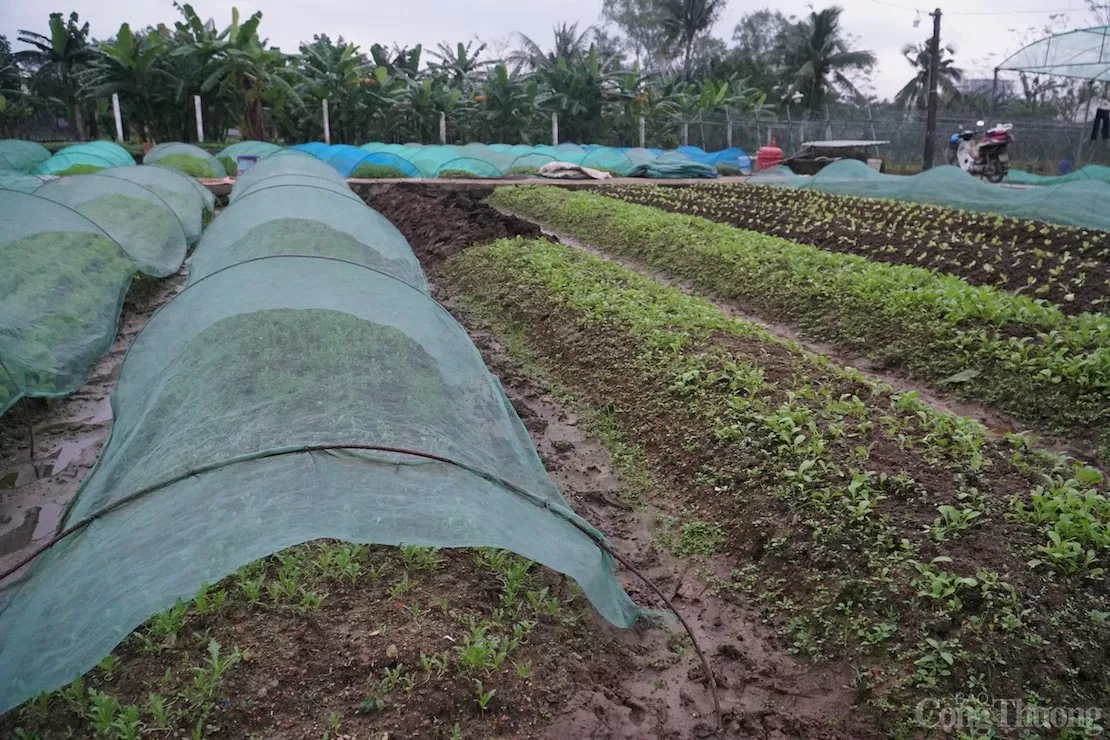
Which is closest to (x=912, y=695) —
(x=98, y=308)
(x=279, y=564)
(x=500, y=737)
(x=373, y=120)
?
(x=500, y=737)

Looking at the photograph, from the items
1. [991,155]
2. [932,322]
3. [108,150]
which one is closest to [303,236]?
[932,322]

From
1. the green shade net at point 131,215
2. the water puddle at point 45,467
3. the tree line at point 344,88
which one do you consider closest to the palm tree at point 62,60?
the tree line at point 344,88

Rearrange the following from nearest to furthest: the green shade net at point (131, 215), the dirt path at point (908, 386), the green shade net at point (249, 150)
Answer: the dirt path at point (908, 386)
the green shade net at point (131, 215)
the green shade net at point (249, 150)

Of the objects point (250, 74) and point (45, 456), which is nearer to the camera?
point (45, 456)

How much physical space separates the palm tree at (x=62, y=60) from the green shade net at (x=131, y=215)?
21010mm

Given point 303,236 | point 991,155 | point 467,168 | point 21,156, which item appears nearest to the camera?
point 303,236

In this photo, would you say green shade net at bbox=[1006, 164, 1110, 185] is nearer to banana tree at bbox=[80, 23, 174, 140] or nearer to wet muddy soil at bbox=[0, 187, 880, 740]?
wet muddy soil at bbox=[0, 187, 880, 740]

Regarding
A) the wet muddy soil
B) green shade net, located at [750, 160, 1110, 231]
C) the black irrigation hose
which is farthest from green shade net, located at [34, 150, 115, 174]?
the black irrigation hose

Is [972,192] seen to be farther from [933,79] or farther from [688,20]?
[688,20]

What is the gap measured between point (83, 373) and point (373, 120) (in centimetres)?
2623

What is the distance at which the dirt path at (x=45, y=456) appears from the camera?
4.62m

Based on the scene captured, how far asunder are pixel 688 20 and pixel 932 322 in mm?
45712

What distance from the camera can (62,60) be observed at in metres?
27.6

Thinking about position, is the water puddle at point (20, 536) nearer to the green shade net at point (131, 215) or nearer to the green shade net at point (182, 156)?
the green shade net at point (131, 215)
